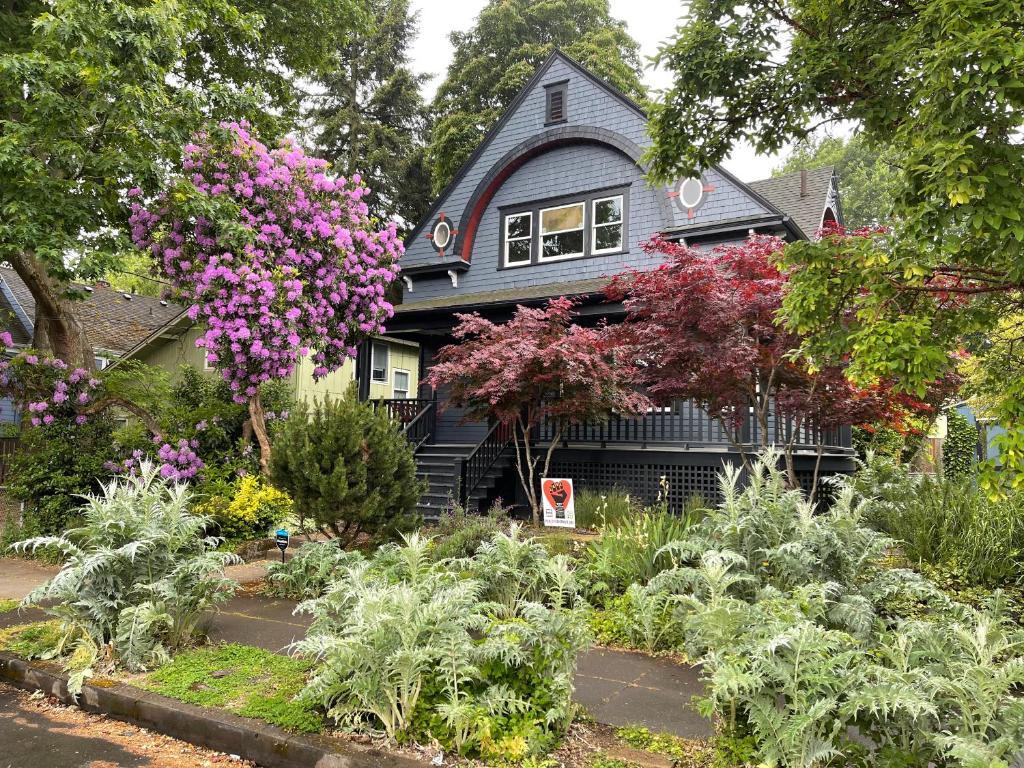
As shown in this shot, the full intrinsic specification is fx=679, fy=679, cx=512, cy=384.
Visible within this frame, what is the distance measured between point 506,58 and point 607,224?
55.6 ft

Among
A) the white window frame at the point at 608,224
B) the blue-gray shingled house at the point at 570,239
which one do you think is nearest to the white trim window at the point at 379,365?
the blue-gray shingled house at the point at 570,239

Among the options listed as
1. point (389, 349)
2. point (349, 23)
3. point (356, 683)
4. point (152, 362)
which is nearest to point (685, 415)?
point (356, 683)

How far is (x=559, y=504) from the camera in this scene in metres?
8.30

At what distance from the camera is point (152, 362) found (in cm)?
2481

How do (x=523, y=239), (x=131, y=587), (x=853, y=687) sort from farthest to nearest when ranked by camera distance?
(x=523, y=239)
(x=131, y=587)
(x=853, y=687)

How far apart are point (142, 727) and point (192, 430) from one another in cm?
716

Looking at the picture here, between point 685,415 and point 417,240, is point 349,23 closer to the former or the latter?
point 417,240

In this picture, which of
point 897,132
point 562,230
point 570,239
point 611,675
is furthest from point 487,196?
point 611,675

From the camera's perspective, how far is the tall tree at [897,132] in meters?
3.47

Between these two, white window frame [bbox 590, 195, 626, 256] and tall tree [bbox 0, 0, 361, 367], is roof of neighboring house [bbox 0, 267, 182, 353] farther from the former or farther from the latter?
white window frame [bbox 590, 195, 626, 256]

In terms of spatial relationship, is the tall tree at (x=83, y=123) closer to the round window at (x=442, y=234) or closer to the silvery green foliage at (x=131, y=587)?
the silvery green foliage at (x=131, y=587)

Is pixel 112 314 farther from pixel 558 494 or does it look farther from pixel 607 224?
pixel 558 494

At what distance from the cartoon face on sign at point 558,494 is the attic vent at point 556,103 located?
32.6 ft

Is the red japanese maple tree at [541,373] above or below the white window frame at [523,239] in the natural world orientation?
below
